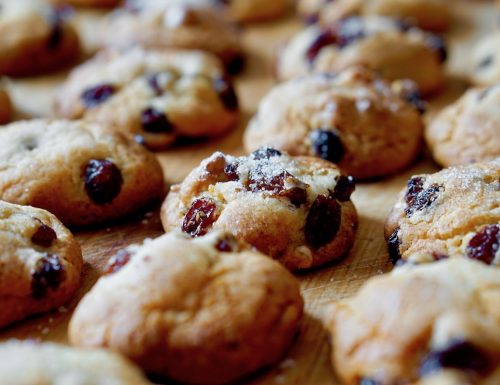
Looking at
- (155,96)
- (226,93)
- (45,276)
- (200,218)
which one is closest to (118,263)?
(45,276)

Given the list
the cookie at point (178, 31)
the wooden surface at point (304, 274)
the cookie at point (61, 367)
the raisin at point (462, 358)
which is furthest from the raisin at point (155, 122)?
the raisin at point (462, 358)

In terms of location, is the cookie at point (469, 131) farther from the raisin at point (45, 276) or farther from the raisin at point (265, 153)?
the raisin at point (45, 276)

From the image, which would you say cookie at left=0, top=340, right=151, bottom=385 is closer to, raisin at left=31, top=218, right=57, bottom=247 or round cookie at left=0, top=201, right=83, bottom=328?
round cookie at left=0, top=201, right=83, bottom=328

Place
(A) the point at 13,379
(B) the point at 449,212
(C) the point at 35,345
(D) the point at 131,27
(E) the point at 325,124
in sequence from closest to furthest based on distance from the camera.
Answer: (A) the point at 13,379 → (C) the point at 35,345 → (B) the point at 449,212 → (E) the point at 325,124 → (D) the point at 131,27

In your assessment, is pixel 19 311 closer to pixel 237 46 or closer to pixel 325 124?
pixel 325 124

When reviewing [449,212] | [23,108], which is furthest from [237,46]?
[449,212]

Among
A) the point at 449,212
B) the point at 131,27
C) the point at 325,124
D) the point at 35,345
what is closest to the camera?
the point at 35,345
